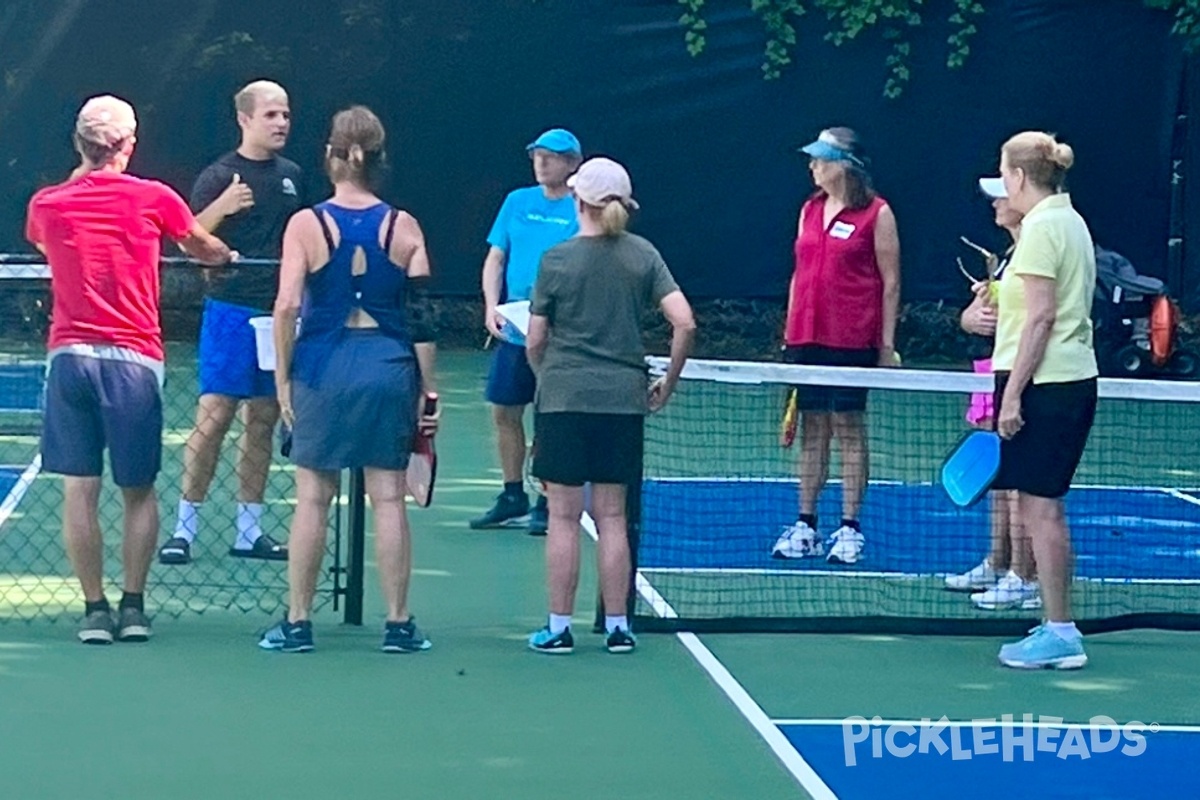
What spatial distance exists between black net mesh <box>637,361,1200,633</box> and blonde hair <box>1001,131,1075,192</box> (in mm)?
808

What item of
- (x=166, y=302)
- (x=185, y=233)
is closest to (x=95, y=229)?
(x=185, y=233)

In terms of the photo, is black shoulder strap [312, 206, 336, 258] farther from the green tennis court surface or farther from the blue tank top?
the green tennis court surface

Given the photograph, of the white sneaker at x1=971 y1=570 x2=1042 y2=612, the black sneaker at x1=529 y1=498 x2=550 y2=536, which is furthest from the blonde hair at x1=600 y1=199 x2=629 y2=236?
the black sneaker at x1=529 y1=498 x2=550 y2=536

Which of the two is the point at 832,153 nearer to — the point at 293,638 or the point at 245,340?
the point at 245,340

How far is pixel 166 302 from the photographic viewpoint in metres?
17.1

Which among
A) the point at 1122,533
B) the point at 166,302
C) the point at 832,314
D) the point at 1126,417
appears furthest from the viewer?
the point at 166,302

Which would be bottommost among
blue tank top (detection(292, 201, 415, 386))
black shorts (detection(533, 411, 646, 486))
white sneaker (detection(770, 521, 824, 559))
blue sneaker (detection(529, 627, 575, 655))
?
blue sneaker (detection(529, 627, 575, 655))

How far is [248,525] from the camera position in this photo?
8602mm

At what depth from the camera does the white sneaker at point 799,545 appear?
28.9 feet

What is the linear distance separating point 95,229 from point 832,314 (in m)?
2.96

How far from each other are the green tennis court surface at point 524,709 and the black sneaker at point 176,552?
1.30 feet

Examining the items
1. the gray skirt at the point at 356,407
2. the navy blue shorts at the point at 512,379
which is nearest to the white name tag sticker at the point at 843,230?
the navy blue shorts at the point at 512,379

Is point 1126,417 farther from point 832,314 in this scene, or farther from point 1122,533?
point 832,314

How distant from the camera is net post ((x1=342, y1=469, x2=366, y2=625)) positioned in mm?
7453
